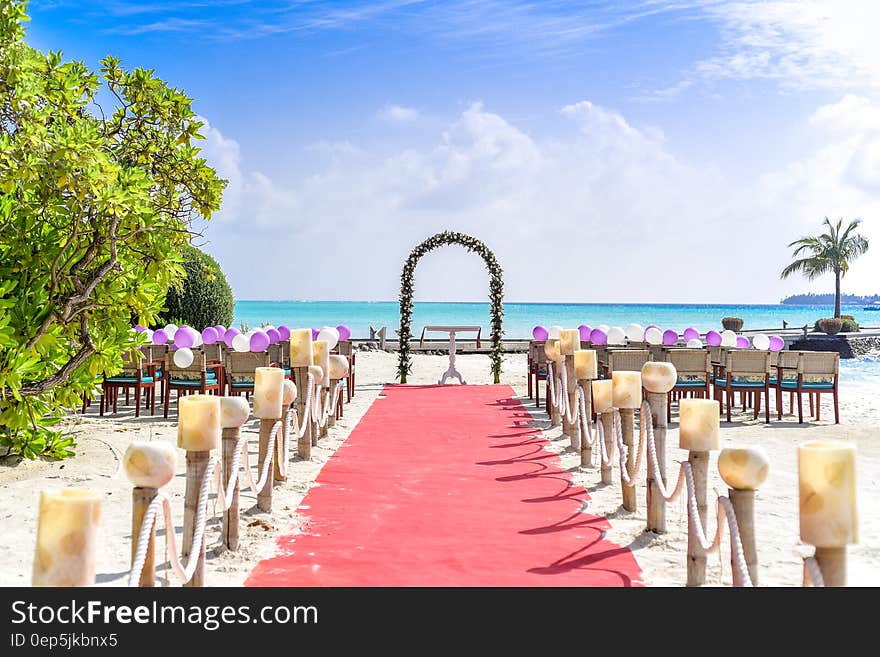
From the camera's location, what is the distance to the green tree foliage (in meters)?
6.08

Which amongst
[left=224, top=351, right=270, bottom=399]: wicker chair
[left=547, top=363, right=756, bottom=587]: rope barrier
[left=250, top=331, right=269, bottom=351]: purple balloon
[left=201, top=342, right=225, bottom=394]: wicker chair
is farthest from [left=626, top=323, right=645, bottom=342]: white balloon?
[left=201, top=342, right=225, bottom=394]: wicker chair

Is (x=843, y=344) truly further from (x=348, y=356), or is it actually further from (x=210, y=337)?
(x=210, y=337)

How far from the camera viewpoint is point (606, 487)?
6609mm

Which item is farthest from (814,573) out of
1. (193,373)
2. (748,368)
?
(193,373)

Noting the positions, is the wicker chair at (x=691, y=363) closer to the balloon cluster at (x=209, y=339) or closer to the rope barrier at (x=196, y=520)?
the balloon cluster at (x=209, y=339)

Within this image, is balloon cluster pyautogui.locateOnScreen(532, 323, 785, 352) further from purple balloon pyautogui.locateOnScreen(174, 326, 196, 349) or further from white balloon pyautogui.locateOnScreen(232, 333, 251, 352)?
purple balloon pyautogui.locateOnScreen(174, 326, 196, 349)

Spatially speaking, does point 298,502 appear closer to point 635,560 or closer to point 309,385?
point 309,385

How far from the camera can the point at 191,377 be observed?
11.5 meters

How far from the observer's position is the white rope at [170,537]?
2699 millimetres

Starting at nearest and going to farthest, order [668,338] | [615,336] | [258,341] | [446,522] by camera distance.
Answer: [446,522], [258,341], [615,336], [668,338]

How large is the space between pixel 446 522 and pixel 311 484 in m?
1.71

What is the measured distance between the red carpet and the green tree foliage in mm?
2601
